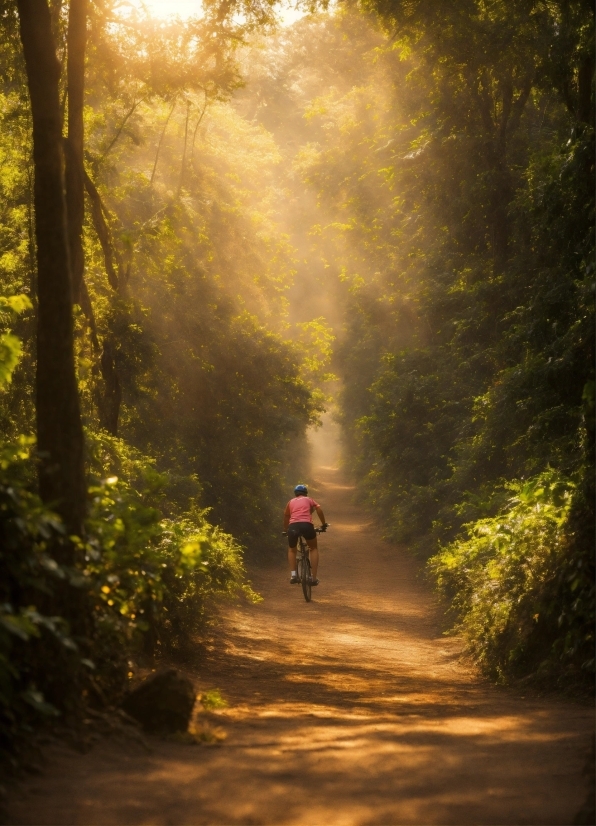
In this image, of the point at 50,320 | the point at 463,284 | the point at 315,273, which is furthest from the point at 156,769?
the point at 315,273

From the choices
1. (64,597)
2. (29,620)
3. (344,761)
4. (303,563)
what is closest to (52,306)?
(64,597)

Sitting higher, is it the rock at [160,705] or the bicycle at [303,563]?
the bicycle at [303,563]

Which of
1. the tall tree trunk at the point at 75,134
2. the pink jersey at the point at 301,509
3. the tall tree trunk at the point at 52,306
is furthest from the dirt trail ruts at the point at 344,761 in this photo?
the tall tree trunk at the point at 75,134

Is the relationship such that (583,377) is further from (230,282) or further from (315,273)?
(315,273)

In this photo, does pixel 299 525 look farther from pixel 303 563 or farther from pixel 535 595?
pixel 535 595

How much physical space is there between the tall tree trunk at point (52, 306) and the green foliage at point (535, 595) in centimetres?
439

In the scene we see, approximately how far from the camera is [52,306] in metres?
6.97

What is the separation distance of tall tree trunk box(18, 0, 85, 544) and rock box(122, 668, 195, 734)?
122cm

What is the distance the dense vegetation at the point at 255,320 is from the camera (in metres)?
6.85

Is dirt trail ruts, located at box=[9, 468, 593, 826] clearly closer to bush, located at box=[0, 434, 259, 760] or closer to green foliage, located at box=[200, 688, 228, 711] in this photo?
green foliage, located at box=[200, 688, 228, 711]

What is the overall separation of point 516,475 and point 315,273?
85.0 ft

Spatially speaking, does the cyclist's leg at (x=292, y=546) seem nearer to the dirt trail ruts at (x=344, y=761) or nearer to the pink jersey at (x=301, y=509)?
the pink jersey at (x=301, y=509)

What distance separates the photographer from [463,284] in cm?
2259

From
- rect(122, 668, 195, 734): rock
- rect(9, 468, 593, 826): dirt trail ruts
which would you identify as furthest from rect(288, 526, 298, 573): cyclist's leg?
rect(122, 668, 195, 734): rock
